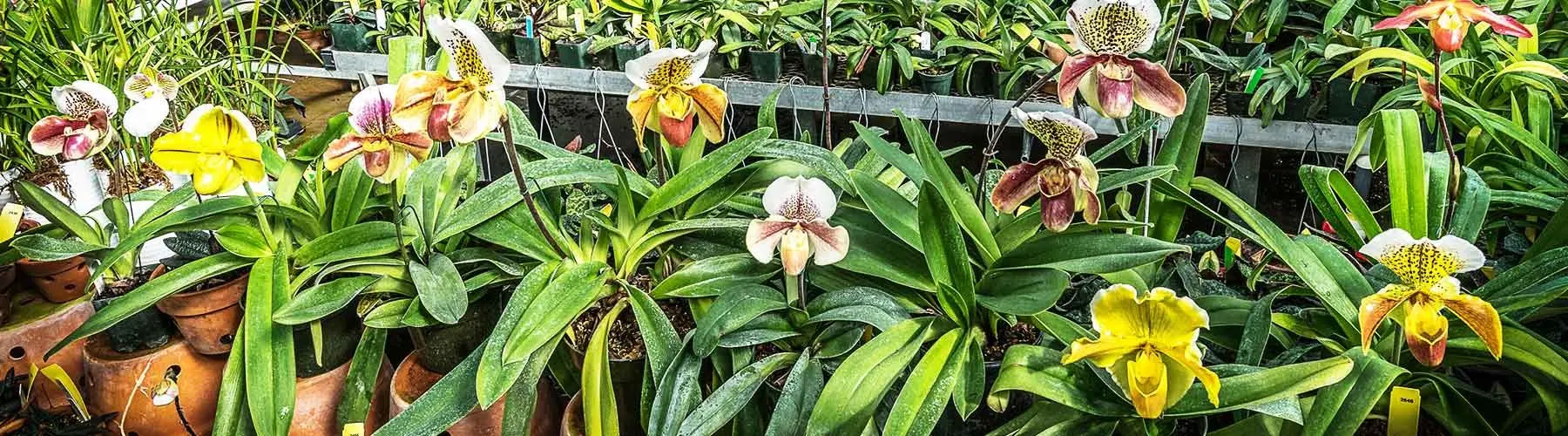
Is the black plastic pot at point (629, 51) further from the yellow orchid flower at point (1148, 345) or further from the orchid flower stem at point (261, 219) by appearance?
the yellow orchid flower at point (1148, 345)

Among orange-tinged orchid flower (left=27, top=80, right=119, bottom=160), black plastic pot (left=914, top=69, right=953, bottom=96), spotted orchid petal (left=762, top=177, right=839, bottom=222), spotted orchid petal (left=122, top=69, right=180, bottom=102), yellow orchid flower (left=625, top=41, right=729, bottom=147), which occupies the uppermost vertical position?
yellow orchid flower (left=625, top=41, right=729, bottom=147)

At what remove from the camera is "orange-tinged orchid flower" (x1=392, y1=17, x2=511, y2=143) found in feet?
3.08

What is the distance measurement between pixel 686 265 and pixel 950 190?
303 mm

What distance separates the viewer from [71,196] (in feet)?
6.61

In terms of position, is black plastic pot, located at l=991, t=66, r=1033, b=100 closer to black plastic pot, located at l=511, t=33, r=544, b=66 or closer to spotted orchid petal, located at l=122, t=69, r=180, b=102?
black plastic pot, located at l=511, t=33, r=544, b=66

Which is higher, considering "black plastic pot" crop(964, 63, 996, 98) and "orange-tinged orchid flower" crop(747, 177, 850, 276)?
"orange-tinged orchid flower" crop(747, 177, 850, 276)

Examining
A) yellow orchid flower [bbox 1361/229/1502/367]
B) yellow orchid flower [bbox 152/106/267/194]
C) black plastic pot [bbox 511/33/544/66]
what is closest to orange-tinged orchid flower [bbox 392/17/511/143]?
yellow orchid flower [bbox 152/106/267/194]

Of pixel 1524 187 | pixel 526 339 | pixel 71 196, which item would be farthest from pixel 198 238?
pixel 1524 187

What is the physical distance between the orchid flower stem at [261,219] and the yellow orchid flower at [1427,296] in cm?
110

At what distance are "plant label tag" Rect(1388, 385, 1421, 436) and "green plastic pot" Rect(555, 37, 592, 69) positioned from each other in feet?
6.83

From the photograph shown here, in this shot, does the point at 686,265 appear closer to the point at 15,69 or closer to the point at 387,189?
the point at 387,189

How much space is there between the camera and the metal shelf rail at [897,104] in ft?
7.23

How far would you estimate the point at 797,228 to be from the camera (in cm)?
96

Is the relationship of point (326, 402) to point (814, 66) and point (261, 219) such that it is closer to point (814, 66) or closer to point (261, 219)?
point (261, 219)
